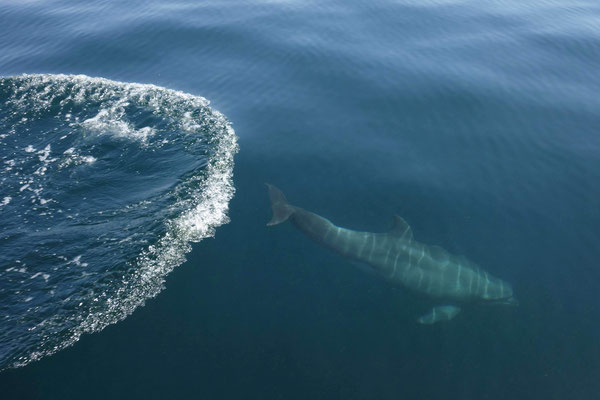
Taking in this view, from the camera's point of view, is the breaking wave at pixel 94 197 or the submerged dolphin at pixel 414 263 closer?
the breaking wave at pixel 94 197

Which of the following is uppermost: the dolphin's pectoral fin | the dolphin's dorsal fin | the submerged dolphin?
the dolphin's dorsal fin

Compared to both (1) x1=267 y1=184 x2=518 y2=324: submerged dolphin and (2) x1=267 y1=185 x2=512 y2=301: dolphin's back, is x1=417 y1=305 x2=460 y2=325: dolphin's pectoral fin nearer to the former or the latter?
(1) x1=267 y1=184 x2=518 y2=324: submerged dolphin

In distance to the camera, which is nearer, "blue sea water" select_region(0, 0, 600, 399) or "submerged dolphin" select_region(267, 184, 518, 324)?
"blue sea water" select_region(0, 0, 600, 399)

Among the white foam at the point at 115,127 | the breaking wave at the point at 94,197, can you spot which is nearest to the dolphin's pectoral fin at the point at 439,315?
the breaking wave at the point at 94,197

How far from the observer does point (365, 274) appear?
1773 cm

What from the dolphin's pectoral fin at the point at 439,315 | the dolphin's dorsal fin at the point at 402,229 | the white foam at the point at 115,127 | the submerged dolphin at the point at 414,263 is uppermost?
the white foam at the point at 115,127

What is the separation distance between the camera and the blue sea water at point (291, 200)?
14.2m

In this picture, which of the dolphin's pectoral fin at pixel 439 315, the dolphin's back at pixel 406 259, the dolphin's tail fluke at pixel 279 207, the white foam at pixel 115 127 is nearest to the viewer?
the dolphin's pectoral fin at pixel 439 315

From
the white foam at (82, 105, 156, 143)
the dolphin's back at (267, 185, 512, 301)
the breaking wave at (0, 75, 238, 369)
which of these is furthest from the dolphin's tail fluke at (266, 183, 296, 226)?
the white foam at (82, 105, 156, 143)

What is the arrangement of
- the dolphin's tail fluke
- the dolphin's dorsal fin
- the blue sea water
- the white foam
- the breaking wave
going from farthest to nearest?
the white foam < the dolphin's tail fluke < the dolphin's dorsal fin < the breaking wave < the blue sea water

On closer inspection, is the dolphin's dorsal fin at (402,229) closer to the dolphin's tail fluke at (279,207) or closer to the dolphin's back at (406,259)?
the dolphin's back at (406,259)

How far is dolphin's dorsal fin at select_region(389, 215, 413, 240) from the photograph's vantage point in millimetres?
18203

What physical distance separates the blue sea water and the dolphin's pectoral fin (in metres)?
0.31

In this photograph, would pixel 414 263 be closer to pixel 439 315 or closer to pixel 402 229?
pixel 402 229
